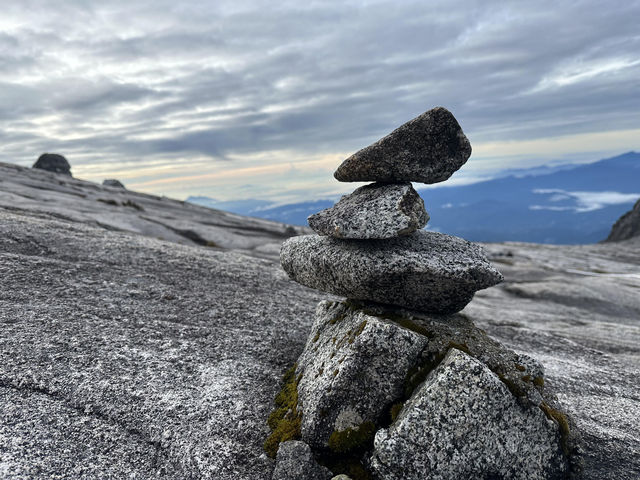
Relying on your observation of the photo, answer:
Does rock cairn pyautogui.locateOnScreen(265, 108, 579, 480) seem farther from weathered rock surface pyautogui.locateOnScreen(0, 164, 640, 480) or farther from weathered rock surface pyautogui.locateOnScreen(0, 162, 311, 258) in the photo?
weathered rock surface pyautogui.locateOnScreen(0, 162, 311, 258)

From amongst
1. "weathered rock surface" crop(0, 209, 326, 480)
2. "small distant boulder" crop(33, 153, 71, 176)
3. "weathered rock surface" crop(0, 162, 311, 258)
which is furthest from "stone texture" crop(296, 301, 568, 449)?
"small distant boulder" crop(33, 153, 71, 176)

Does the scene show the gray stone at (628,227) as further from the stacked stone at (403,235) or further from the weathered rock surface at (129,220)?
the stacked stone at (403,235)

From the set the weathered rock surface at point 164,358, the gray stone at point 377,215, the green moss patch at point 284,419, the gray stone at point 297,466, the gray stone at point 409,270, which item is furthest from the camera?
the gray stone at point 409,270

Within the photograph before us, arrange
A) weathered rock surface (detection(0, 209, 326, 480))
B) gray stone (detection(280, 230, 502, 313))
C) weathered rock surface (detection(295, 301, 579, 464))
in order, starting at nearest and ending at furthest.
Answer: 1. weathered rock surface (detection(0, 209, 326, 480))
2. weathered rock surface (detection(295, 301, 579, 464))
3. gray stone (detection(280, 230, 502, 313))

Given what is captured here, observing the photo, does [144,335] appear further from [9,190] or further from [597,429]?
[9,190]

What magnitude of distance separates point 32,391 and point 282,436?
26.8 feet

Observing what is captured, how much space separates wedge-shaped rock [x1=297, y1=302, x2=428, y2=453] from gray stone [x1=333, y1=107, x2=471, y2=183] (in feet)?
17.7

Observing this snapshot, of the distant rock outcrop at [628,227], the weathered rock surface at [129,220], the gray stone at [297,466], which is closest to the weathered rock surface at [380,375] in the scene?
the gray stone at [297,466]

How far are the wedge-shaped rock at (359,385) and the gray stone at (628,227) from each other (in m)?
165

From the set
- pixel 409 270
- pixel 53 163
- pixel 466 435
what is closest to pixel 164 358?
pixel 409 270

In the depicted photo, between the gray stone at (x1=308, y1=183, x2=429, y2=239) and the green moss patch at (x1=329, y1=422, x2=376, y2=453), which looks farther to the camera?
the gray stone at (x1=308, y1=183, x2=429, y2=239)

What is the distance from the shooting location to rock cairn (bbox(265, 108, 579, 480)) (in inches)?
446

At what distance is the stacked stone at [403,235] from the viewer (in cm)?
1395

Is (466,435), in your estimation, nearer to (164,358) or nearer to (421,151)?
(421,151)
